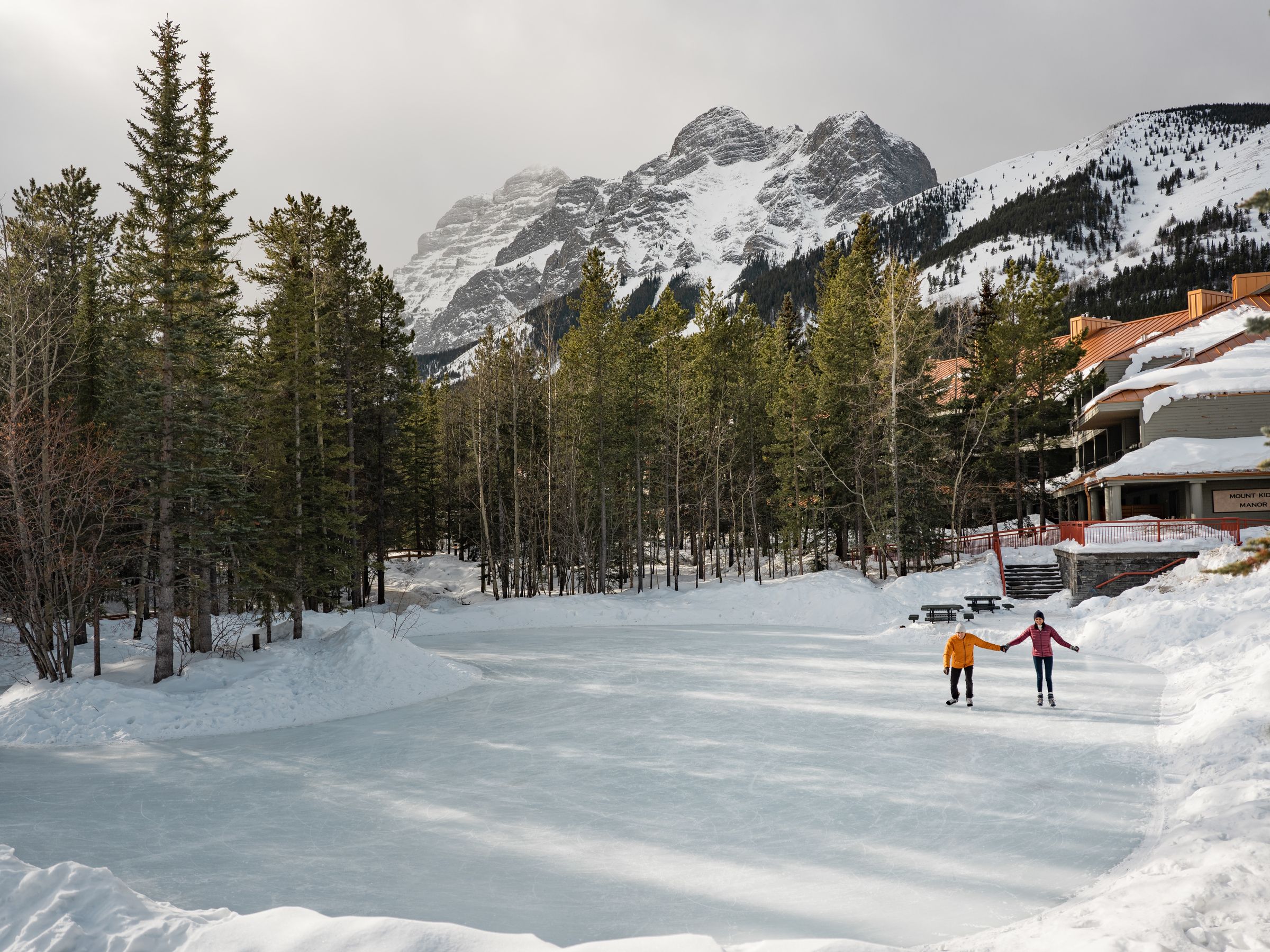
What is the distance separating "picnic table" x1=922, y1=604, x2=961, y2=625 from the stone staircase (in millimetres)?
6058

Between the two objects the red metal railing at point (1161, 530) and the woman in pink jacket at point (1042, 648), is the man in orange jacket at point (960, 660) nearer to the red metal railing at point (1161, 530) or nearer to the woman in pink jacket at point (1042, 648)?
the woman in pink jacket at point (1042, 648)

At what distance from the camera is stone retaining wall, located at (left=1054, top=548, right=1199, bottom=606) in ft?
72.4

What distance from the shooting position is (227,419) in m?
16.3

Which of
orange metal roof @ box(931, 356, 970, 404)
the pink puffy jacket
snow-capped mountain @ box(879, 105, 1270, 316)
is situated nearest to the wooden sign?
orange metal roof @ box(931, 356, 970, 404)

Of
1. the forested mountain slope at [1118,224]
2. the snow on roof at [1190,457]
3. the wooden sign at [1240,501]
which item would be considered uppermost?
the forested mountain slope at [1118,224]

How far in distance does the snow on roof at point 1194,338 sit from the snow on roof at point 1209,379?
1.92 m

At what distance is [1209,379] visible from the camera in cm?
2898

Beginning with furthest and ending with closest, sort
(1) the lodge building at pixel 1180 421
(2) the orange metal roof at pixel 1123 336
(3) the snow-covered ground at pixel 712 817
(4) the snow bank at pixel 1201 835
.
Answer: (2) the orange metal roof at pixel 1123 336 < (1) the lodge building at pixel 1180 421 < (3) the snow-covered ground at pixel 712 817 < (4) the snow bank at pixel 1201 835

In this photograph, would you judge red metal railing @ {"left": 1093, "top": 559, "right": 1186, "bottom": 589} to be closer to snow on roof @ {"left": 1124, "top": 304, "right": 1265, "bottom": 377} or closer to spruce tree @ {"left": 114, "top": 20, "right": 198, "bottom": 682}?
snow on roof @ {"left": 1124, "top": 304, "right": 1265, "bottom": 377}

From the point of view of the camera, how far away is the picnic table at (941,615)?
2022cm

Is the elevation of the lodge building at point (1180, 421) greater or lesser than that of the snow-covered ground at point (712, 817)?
greater

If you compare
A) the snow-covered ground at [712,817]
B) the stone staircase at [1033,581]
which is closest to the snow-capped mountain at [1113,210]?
the stone staircase at [1033,581]

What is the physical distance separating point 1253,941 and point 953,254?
15483 cm

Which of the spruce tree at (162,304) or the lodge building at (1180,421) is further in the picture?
the lodge building at (1180,421)
